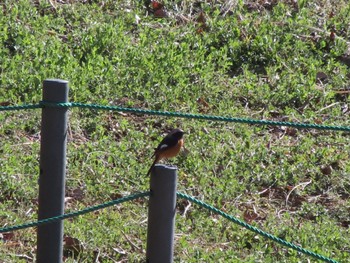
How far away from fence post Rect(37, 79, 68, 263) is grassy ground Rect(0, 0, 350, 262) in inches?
65.0

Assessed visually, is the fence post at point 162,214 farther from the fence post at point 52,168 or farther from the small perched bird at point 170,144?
the small perched bird at point 170,144

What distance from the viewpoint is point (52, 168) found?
3.58 m

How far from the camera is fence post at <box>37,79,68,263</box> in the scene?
356cm

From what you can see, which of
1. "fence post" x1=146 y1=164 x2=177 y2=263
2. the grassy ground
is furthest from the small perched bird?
"fence post" x1=146 y1=164 x2=177 y2=263

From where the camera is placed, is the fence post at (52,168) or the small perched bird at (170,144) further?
the small perched bird at (170,144)

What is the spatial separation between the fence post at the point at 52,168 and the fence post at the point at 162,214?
1.50 ft

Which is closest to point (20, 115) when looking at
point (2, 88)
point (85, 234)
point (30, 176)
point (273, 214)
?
point (2, 88)

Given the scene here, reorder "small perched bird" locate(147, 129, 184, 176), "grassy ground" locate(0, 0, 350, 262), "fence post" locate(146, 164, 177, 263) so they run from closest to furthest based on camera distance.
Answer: "fence post" locate(146, 164, 177, 263), "small perched bird" locate(147, 129, 184, 176), "grassy ground" locate(0, 0, 350, 262)

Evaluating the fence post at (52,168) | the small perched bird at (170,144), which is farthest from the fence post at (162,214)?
the small perched bird at (170,144)

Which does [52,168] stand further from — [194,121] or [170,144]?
[194,121]

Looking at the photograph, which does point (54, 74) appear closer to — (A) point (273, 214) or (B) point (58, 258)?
(A) point (273, 214)

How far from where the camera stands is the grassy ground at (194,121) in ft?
19.1

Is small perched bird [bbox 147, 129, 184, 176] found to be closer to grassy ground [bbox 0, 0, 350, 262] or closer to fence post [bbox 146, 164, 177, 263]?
grassy ground [bbox 0, 0, 350, 262]

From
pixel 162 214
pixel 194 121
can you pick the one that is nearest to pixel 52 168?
pixel 162 214
